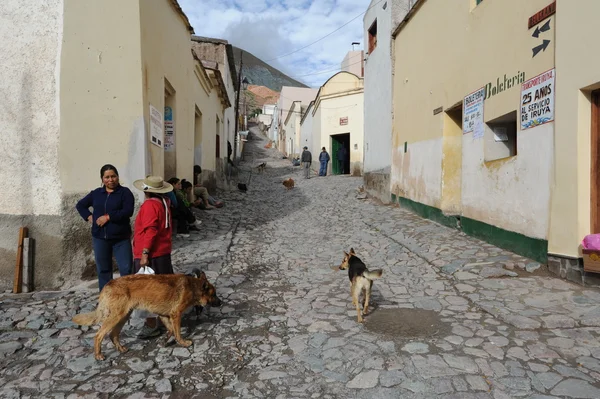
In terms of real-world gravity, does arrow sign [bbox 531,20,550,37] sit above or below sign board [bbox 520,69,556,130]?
above

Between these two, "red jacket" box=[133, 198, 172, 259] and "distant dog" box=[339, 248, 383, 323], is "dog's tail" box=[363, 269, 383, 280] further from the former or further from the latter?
"red jacket" box=[133, 198, 172, 259]

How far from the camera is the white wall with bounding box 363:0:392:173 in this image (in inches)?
506

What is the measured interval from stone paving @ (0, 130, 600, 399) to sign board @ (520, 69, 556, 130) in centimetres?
202

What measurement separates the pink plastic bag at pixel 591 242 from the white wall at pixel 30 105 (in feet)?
22.1

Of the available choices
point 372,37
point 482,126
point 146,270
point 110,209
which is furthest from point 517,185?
point 372,37

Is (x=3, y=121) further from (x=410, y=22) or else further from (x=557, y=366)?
(x=410, y=22)

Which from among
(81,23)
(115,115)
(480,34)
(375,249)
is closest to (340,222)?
(375,249)

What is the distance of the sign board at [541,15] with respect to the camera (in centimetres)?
546

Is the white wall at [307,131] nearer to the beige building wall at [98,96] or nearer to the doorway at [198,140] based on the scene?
the doorway at [198,140]

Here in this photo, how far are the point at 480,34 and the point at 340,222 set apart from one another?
17.4ft

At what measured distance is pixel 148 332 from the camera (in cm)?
419

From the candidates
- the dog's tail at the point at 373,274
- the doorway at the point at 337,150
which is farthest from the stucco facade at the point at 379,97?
the doorway at the point at 337,150

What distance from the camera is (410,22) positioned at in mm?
11109

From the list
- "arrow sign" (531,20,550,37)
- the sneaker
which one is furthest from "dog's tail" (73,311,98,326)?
"arrow sign" (531,20,550,37)
